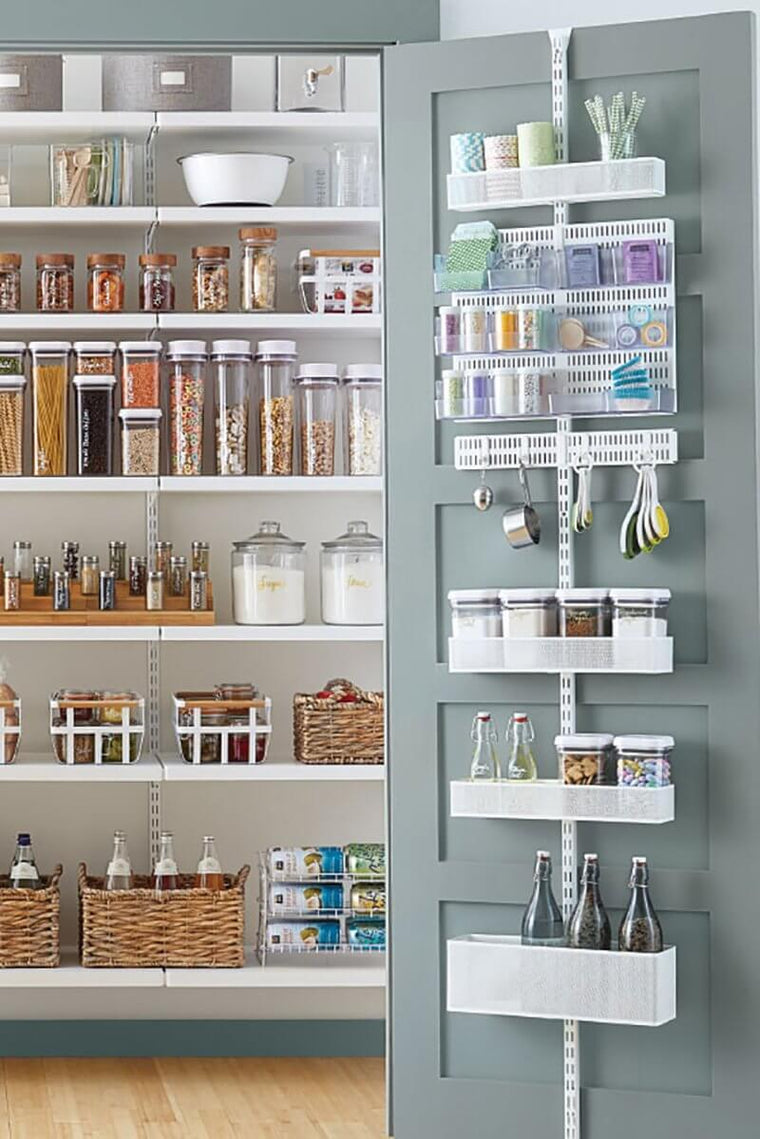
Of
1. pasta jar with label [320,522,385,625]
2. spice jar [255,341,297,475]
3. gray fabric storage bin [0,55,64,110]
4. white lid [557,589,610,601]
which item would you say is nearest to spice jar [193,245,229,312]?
spice jar [255,341,297,475]

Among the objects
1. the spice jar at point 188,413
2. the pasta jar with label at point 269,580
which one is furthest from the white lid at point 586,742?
the spice jar at point 188,413

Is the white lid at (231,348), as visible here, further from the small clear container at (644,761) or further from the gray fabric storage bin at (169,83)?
the small clear container at (644,761)

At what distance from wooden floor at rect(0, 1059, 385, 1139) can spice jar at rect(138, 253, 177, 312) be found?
1.93 meters

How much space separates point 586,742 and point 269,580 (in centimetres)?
132

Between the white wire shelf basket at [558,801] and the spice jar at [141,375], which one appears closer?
the white wire shelf basket at [558,801]

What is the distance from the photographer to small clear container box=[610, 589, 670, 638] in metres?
2.96

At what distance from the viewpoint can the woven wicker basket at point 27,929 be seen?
13.1 feet

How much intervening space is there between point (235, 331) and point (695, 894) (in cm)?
199

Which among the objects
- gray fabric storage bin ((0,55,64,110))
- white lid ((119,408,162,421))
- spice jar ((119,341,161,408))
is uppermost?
gray fabric storage bin ((0,55,64,110))

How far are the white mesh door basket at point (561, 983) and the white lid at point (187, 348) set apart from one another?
1.73 metres

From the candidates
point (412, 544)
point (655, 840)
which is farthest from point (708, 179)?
point (655, 840)

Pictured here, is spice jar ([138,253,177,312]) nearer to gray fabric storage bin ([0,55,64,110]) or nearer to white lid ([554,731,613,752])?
gray fabric storage bin ([0,55,64,110])

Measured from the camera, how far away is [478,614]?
3.08 m

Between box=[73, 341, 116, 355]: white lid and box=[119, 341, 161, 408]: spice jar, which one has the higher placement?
box=[73, 341, 116, 355]: white lid
